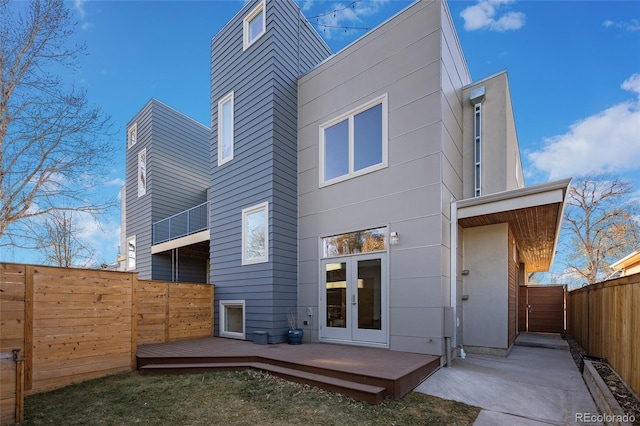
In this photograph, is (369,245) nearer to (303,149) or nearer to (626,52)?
(303,149)

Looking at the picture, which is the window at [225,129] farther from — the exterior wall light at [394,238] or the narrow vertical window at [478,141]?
the narrow vertical window at [478,141]

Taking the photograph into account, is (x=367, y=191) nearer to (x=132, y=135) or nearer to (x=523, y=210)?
(x=523, y=210)

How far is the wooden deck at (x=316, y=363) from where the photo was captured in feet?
13.5

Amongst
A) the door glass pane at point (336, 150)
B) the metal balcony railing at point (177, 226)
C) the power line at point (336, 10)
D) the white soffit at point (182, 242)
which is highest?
the power line at point (336, 10)

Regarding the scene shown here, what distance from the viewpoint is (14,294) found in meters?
4.52

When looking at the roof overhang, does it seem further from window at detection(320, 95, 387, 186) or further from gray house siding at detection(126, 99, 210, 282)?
gray house siding at detection(126, 99, 210, 282)

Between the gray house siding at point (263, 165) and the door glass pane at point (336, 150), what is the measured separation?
36.6 inches

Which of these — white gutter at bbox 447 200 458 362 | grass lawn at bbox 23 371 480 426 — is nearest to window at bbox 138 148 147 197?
grass lawn at bbox 23 371 480 426

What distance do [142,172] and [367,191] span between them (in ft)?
30.7

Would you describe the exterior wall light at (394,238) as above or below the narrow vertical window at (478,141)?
below

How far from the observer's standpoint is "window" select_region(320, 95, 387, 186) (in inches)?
266

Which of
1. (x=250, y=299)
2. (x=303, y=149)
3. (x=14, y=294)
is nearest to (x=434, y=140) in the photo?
(x=303, y=149)

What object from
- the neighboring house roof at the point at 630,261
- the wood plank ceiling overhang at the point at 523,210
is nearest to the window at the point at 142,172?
the wood plank ceiling overhang at the point at 523,210
